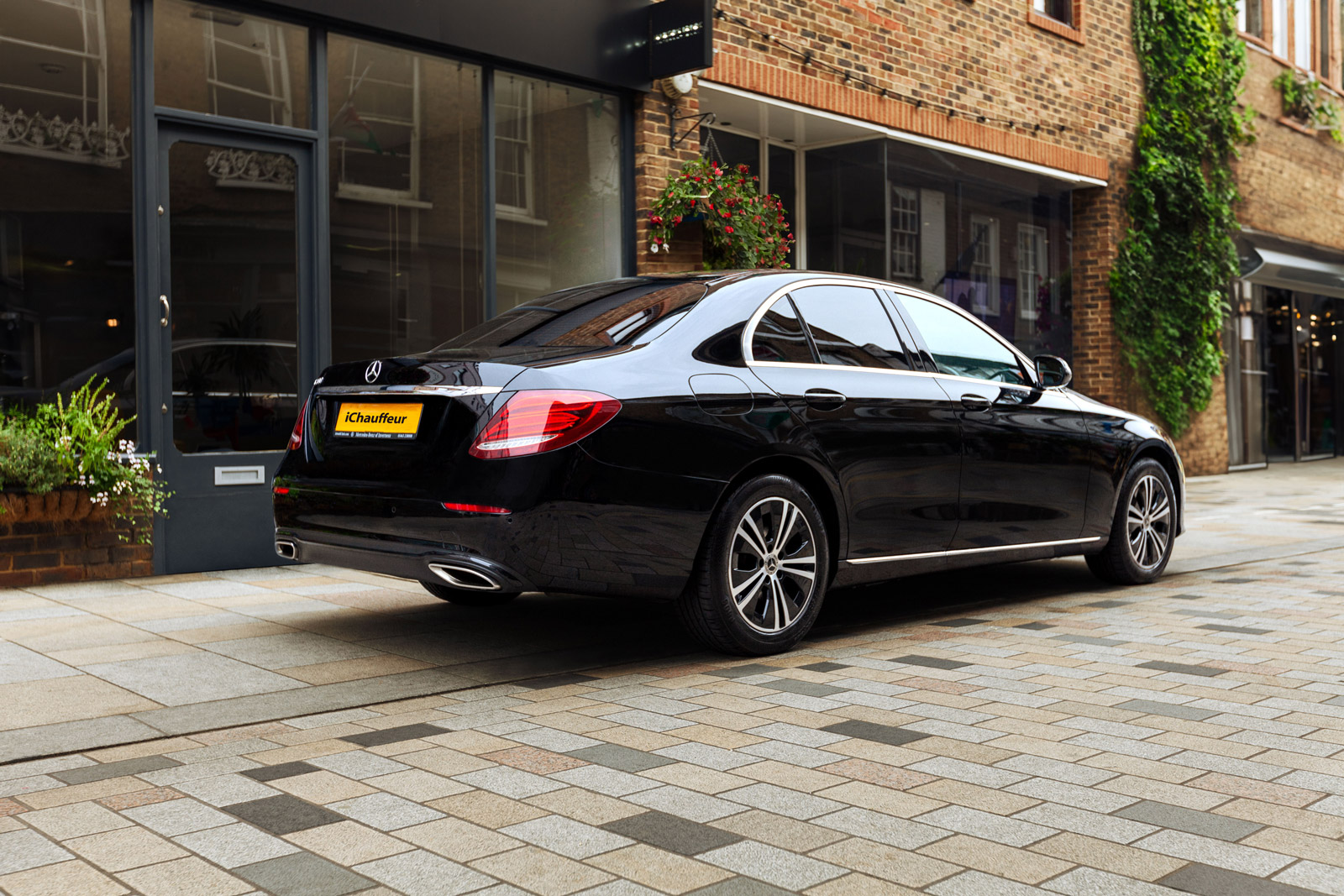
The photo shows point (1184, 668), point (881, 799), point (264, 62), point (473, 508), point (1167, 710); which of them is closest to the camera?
point (881, 799)

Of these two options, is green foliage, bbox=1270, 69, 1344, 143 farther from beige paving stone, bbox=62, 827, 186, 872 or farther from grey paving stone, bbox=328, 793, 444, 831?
beige paving stone, bbox=62, 827, 186, 872

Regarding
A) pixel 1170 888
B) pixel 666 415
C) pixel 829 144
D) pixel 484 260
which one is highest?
pixel 829 144

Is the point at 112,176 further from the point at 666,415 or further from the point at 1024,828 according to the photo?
the point at 1024,828

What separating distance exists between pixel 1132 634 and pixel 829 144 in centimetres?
796

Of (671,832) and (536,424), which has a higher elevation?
(536,424)

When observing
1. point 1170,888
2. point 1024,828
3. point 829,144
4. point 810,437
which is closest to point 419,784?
point 1024,828

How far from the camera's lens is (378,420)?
16.0 feet

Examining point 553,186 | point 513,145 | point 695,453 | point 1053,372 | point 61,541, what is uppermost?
point 513,145

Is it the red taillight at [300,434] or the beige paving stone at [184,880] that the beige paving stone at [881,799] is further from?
the red taillight at [300,434]

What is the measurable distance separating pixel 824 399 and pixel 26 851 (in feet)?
11.3

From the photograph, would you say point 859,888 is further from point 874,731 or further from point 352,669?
point 352,669

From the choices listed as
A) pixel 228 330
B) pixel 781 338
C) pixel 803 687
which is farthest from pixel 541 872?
pixel 228 330

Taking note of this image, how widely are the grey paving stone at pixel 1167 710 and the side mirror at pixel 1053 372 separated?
8.70ft

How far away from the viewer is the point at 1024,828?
3072 mm
